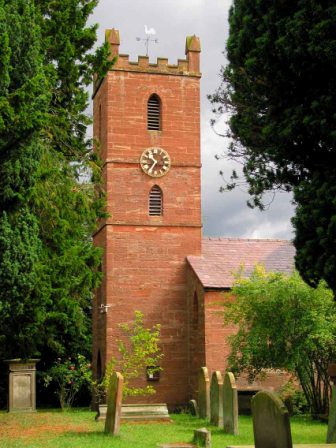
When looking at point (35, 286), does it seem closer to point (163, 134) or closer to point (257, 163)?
point (257, 163)

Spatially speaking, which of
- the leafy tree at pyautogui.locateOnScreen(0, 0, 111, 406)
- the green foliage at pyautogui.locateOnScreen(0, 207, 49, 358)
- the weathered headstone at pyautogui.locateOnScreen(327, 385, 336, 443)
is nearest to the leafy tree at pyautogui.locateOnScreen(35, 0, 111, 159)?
the leafy tree at pyautogui.locateOnScreen(0, 0, 111, 406)

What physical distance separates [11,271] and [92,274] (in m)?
4.25

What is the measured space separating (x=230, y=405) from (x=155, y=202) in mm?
13368

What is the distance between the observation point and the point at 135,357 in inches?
935

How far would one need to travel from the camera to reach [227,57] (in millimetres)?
13328

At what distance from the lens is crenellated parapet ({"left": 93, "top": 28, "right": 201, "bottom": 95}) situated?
29547 millimetres

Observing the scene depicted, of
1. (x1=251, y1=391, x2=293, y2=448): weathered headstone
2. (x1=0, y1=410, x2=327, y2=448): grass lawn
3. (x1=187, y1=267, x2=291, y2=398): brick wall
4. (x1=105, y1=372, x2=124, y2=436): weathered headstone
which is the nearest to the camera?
(x1=251, y1=391, x2=293, y2=448): weathered headstone

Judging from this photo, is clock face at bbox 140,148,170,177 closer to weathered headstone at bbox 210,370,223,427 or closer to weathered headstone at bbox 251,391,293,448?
weathered headstone at bbox 210,370,223,427

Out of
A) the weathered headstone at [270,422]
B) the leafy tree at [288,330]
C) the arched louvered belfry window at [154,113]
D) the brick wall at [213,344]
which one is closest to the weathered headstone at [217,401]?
the leafy tree at [288,330]

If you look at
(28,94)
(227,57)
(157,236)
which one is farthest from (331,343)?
(28,94)

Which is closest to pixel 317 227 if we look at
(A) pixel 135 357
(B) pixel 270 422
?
(B) pixel 270 422

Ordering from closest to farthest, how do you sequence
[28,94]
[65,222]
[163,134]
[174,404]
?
[28,94], [65,222], [174,404], [163,134]

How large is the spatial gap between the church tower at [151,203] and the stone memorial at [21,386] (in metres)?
3.80

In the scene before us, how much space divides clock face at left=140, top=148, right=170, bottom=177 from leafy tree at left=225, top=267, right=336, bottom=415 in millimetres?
7758
